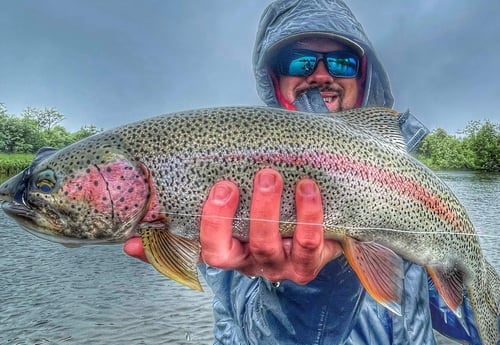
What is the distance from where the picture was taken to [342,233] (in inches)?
83.2

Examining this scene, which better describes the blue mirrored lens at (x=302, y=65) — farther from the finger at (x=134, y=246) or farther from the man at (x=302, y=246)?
the finger at (x=134, y=246)

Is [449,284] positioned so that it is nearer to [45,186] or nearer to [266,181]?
[266,181]

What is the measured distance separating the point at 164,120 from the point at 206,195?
17.0 inches

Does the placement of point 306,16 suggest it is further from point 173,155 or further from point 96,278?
point 96,278

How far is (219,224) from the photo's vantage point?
198 cm

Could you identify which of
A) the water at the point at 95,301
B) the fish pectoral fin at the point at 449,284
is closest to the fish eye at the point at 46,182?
the fish pectoral fin at the point at 449,284

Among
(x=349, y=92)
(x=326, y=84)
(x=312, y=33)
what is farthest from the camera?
(x=349, y=92)

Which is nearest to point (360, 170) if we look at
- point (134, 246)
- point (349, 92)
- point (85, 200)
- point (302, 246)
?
point (302, 246)

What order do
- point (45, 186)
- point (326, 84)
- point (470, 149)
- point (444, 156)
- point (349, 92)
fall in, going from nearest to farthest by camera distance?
1. point (45, 186)
2. point (326, 84)
3. point (349, 92)
4. point (444, 156)
5. point (470, 149)

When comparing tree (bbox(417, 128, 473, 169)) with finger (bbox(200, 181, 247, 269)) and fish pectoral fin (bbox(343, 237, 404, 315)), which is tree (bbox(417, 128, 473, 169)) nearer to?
fish pectoral fin (bbox(343, 237, 404, 315))

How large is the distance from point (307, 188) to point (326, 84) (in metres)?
1.80

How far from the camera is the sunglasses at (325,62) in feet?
12.1

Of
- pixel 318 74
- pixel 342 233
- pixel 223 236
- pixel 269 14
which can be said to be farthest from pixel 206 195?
pixel 269 14

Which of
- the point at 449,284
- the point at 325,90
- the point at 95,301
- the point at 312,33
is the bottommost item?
the point at 95,301
